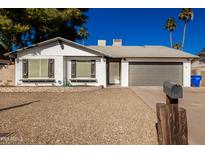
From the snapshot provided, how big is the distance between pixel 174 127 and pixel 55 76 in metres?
14.0

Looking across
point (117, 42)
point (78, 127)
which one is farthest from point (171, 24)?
point (78, 127)

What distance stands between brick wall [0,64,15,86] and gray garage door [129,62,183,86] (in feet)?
33.0

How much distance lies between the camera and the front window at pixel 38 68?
16.0 m

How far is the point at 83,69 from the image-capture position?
16.3 m

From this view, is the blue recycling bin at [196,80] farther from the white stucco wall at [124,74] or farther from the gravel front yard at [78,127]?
the gravel front yard at [78,127]

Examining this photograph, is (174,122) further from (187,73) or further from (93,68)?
(187,73)

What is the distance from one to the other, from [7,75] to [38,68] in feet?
9.30

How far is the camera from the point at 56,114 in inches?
273

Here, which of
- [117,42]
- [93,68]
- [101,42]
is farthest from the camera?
[117,42]

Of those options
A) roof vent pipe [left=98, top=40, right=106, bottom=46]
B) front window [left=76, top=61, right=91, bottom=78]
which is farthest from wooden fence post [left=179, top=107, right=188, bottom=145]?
roof vent pipe [left=98, top=40, right=106, bottom=46]

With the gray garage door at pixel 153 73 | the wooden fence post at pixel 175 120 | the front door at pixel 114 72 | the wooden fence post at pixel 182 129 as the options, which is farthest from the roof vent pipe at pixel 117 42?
the wooden fence post at pixel 182 129

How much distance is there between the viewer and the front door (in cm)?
1897

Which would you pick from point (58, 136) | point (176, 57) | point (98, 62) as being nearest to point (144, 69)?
point (176, 57)

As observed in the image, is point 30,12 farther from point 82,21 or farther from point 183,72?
point 183,72
